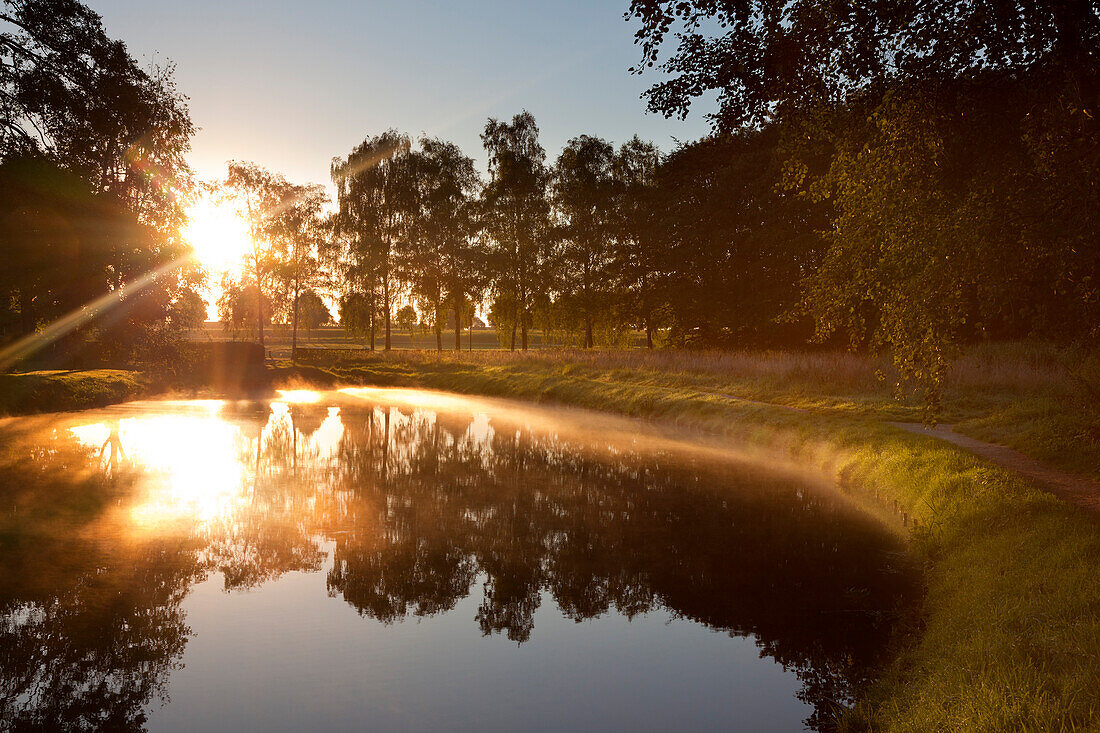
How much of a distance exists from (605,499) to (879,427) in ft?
23.5

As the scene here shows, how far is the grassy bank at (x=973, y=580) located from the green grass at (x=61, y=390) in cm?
2248

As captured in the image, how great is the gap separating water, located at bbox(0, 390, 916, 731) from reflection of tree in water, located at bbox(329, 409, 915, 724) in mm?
50

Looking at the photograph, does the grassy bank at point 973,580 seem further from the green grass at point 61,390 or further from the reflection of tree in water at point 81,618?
the green grass at point 61,390

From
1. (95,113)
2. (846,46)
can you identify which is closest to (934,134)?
(846,46)

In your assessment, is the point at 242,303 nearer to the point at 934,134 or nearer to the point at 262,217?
the point at 262,217

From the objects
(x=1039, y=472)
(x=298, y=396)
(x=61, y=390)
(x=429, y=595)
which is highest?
(x=61, y=390)

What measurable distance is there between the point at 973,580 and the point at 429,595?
633 centimetres

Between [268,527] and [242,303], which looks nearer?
[268,527]

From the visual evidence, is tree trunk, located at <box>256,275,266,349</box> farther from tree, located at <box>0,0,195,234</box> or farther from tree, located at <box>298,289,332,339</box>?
tree, located at <box>0,0,195,234</box>

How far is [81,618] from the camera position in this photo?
24.6ft

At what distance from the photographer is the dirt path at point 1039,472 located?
1007 cm

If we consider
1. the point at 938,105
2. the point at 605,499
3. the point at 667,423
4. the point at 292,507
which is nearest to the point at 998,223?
the point at 938,105

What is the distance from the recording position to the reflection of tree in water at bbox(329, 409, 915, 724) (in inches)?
316

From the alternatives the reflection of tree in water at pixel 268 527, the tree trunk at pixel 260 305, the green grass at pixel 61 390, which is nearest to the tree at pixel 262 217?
the tree trunk at pixel 260 305
